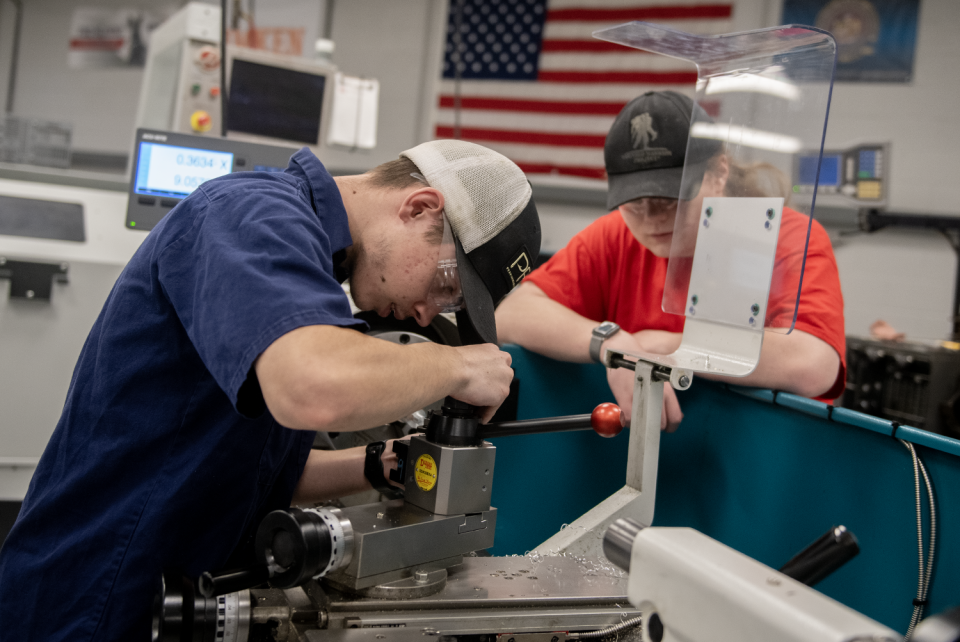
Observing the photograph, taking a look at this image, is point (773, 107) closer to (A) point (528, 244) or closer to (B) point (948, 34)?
(A) point (528, 244)

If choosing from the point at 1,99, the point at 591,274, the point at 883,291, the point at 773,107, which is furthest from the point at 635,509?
the point at 1,99

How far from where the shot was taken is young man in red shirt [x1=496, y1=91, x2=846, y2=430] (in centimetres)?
129

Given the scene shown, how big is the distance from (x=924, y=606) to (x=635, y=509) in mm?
390

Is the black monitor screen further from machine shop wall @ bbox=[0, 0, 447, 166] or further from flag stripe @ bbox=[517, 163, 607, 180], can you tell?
machine shop wall @ bbox=[0, 0, 447, 166]

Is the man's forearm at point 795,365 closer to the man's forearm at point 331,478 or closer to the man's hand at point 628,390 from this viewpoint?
the man's hand at point 628,390

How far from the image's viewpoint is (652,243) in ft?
5.57

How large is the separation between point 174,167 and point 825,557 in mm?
1992

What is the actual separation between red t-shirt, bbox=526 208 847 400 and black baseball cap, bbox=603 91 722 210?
24 centimetres

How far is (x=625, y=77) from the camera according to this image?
459cm

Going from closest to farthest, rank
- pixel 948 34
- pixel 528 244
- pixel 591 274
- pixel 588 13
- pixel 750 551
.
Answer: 1. pixel 528 244
2. pixel 750 551
3. pixel 591 274
4. pixel 948 34
5. pixel 588 13

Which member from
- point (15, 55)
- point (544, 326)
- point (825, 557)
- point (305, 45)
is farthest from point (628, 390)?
point (15, 55)

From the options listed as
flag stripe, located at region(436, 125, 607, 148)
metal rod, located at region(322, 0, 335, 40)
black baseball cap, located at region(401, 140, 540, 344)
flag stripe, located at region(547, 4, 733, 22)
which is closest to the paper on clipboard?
black baseball cap, located at region(401, 140, 540, 344)

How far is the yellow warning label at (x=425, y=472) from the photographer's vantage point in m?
0.90

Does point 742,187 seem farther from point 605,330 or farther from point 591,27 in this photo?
point 591,27
